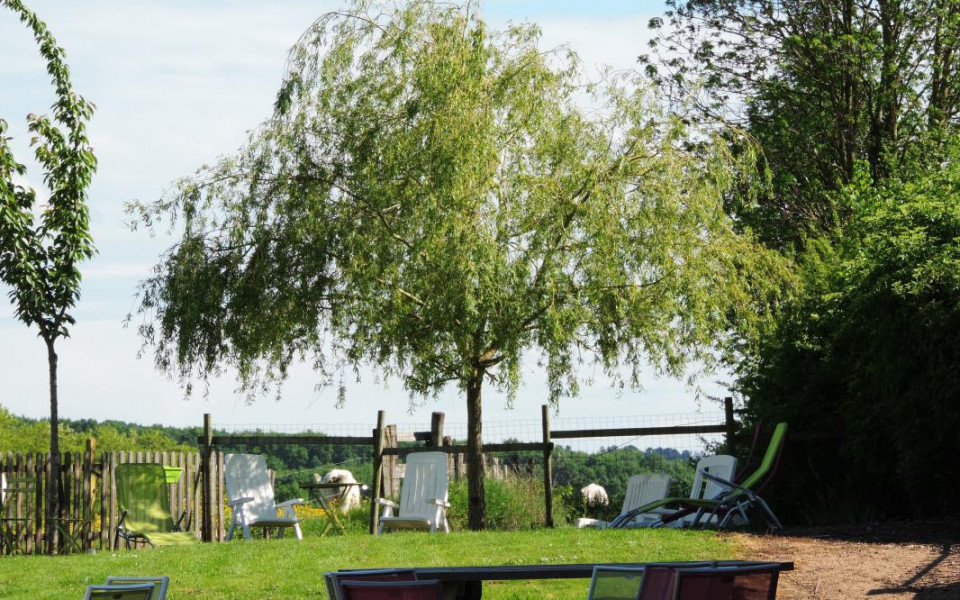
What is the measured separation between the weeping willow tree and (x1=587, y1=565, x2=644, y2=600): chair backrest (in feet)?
20.1

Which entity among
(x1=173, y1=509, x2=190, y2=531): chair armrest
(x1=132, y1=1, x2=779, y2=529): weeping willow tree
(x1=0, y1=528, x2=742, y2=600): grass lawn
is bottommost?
(x1=173, y1=509, x2=190, y2=531): chair armrest

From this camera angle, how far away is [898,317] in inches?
392

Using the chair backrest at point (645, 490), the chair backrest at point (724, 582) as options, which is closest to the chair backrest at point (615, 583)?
the chair backrest at point (724, 582)

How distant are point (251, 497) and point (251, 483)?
1.44ft

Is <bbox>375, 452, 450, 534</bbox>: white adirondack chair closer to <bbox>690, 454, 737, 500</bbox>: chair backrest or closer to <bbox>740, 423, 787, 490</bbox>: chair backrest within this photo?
<bbox>690, 454, 737, 500</bbox>: chair backrest

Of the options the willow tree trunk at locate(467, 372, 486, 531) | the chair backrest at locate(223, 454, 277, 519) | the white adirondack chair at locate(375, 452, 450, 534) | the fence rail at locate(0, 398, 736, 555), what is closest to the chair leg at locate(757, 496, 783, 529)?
the fence rail at locate(0, 398, 736, 555)

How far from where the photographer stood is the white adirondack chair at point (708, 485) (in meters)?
10.6

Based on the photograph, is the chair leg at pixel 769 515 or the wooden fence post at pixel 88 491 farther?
the wooden fence post at pixel 88 491

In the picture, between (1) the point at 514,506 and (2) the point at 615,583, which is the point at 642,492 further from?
(2) the point at 615,583

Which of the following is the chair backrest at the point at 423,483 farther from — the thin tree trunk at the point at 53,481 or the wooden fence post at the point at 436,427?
the thin tree trunk at the point at 53,481

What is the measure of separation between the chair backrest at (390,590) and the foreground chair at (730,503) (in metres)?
6.52

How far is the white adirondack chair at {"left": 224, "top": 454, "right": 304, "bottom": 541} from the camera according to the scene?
38.1 ft

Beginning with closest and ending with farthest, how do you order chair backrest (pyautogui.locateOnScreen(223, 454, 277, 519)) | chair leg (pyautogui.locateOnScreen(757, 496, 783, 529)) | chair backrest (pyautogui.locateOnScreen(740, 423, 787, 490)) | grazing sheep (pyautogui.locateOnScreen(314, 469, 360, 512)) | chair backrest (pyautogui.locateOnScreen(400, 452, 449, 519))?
1. chair leg (pyautogui.locateOnScreen(757, 496, 783, 529))
2. chair backrest (pyautogui.locateOnScreen(740, 423, 787, 490))
3. chair backrest (pyautogui.locateOnScreen(400, 452, 449, 519))
4. chair backrest (pyautogui.locateOnScreen(223, 454, 277, 519))
5. grazing sheep (pyautogui.locateOnScreen(314, 469, 360, 512))

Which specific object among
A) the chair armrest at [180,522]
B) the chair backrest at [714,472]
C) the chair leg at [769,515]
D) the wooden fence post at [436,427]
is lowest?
the chair armrest at [180,522]
